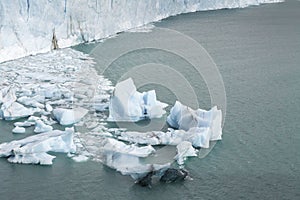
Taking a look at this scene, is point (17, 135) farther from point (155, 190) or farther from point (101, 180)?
point (155, 190)

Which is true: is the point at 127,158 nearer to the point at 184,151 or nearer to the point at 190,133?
the point at 184,151

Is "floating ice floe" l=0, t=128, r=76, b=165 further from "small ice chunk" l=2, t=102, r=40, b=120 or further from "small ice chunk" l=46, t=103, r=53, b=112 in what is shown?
"small ice chunk" l=46, t=103, r=53, b=112

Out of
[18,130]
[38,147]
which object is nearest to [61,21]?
[18,130]

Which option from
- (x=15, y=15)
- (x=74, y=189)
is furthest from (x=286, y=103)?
(x=15, y=15)

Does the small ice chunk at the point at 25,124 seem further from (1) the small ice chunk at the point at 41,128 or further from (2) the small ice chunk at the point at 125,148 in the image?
(2) the small ice chunk at the point at 125,148

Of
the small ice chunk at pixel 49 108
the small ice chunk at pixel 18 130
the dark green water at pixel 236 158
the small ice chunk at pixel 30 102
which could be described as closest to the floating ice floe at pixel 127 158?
the dark green water at pixel 236 158
